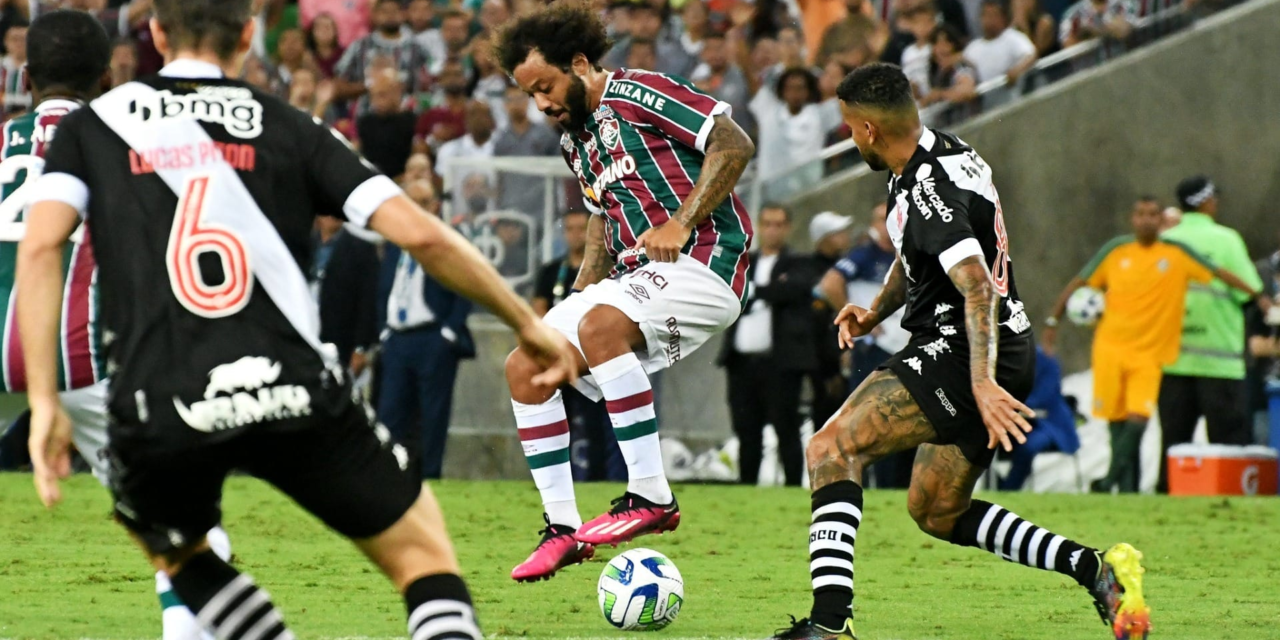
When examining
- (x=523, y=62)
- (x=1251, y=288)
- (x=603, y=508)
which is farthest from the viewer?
(x=1251, y=288)

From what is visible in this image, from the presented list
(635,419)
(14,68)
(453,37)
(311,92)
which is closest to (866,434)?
(635,419)

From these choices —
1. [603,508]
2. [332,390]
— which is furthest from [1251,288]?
[332,390]

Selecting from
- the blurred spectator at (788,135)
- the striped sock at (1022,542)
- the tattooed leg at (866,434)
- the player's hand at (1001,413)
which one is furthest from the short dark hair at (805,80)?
the player's hand at (1001,413)

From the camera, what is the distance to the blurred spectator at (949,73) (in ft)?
54.1

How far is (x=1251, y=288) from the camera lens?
13945 millimetres

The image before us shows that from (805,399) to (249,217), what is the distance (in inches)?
458

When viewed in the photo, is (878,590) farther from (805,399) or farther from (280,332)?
(805,399)

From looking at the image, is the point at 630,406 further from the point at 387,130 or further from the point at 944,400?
the point at 387,130

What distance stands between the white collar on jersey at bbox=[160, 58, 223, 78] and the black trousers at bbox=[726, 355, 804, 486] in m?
10.2

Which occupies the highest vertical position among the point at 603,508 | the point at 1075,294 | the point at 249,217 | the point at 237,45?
the point at 237,45

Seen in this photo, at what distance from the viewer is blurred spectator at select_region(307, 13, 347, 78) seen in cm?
1834

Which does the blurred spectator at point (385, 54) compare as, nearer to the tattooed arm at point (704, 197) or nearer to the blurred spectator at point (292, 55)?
the blurred spectator at point (292, 55)

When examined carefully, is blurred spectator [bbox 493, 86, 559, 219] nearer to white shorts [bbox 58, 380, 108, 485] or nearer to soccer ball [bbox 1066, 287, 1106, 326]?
soccer ball [bbox 1066, 287, 1106, 326]

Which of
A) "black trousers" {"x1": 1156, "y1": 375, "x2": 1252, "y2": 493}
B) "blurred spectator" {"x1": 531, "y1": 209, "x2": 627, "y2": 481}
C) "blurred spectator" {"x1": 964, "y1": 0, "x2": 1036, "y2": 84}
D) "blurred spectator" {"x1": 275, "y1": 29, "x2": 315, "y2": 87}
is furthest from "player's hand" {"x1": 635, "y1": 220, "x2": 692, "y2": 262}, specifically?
"blurred spectator" {"x1": 275, "y1": 29, "x2": 315, "y2": 87}
